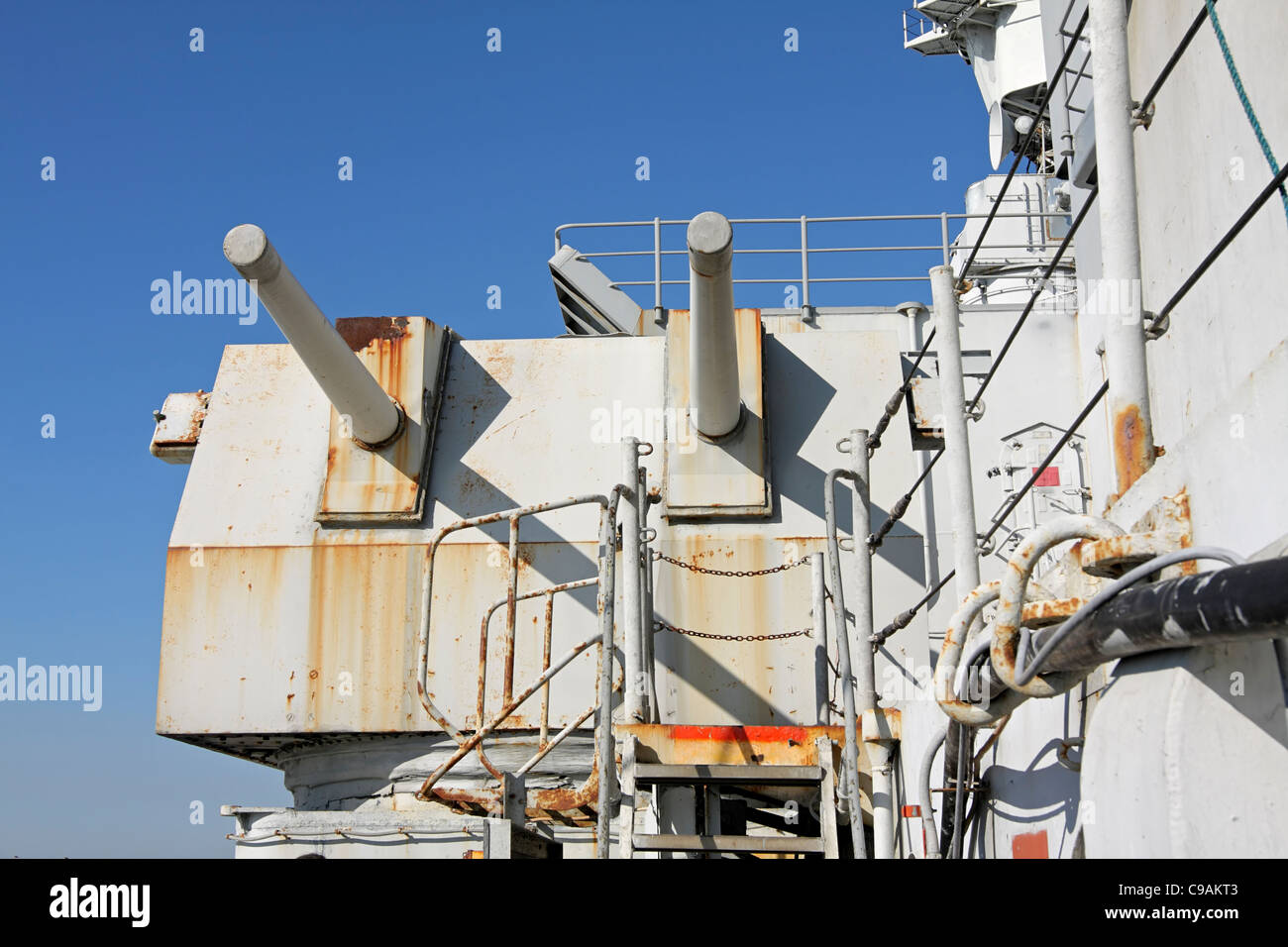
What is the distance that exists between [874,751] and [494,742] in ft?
9.40

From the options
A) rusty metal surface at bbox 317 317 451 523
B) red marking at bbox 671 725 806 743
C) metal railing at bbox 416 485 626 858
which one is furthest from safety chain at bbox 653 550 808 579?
rusty metal surface at bbox 317 317 451 523

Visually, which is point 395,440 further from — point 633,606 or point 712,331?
point 633,606

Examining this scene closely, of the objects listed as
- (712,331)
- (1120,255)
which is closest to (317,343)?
(712,331)

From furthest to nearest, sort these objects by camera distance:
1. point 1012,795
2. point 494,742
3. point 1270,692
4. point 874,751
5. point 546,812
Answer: point 494,742 → point 546,812 → point 874,751 → point 1012,795 → point 1270,692

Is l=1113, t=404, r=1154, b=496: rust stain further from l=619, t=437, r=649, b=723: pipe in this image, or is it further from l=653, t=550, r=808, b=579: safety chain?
l=653, t=550, r=808, b=579: safety chain

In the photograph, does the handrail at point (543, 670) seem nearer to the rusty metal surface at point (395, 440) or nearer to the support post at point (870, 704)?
the support post at point (870, 704)

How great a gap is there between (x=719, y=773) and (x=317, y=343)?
11.3ft

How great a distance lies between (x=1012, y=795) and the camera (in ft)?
11.2

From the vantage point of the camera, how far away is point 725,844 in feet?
15.3

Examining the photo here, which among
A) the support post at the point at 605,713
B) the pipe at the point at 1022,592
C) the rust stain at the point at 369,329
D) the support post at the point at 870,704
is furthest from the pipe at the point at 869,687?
→ the rust stain at the point at 369,329
